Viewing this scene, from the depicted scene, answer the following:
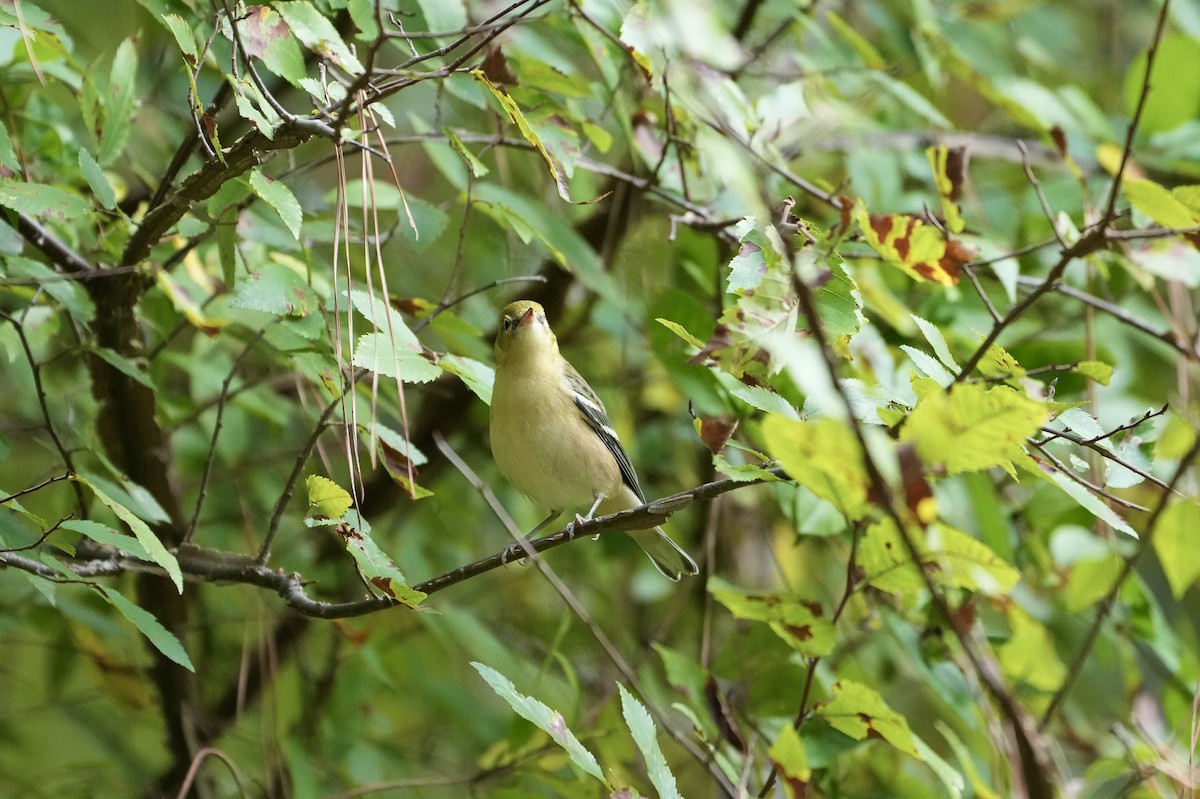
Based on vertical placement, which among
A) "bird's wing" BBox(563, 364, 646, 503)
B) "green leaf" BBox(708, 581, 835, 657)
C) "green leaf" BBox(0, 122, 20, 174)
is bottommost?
"bird's wing" BBox(563, 364, 646, 503)

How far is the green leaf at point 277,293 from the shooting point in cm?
203

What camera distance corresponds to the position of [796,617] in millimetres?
1852

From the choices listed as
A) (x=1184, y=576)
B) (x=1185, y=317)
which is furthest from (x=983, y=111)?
(x=1184, y=576)

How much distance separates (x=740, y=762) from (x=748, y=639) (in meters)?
0.53

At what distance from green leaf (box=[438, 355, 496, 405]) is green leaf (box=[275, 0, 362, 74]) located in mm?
549

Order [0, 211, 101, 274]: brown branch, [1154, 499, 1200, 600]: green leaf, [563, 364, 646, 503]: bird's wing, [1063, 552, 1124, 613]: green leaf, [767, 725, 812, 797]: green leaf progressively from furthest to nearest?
[563, 364, 646, 503]: bird's wing < [1063, 552, 1124, 613]: green leaf < [1154, 499, 1200, 600]: green leaf < [0, 211, 101, 274]: brown branch < [767, 725, 812, 797]: green leaf

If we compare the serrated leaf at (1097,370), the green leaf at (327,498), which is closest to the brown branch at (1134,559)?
the serrated leaf at (1097,370)

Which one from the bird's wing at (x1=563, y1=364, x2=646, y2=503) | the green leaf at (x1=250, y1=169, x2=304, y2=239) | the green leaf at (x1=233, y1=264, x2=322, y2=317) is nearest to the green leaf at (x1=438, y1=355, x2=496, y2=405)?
the green leaf at (x1=233, y1=264, x2=322, y2=317)

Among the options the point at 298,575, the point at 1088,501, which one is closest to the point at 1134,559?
the point at 1088,501

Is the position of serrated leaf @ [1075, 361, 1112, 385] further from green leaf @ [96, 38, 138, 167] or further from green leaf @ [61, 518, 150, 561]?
green leaf @ [96, 38, 138, 167]

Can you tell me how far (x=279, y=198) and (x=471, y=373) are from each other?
0.50 metres

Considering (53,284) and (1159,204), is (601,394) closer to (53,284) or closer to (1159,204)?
(53,284)

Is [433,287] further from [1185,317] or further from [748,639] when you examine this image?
[1185,317]

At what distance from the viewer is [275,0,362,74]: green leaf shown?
1.84 meters
